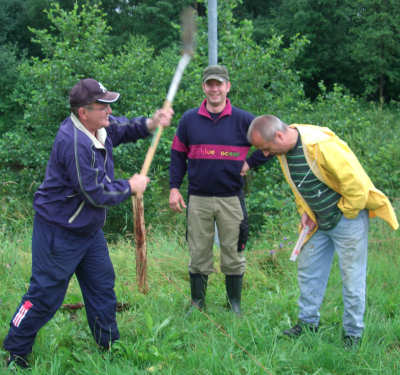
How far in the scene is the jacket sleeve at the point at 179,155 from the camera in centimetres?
390

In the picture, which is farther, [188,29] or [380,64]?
[380,64]

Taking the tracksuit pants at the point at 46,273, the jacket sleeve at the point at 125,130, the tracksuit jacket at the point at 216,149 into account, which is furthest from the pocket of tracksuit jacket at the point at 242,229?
the tracksuit pants at the point at 46,273

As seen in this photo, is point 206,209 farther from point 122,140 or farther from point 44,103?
point 44,103

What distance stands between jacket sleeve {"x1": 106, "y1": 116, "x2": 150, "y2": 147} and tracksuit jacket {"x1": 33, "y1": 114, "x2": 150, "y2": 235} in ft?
0.59

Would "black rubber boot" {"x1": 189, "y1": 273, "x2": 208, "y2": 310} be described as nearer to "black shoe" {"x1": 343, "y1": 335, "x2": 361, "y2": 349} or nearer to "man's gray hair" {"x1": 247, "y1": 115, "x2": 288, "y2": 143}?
"black shoe" {"x1": 343, "y1": 335, "x2": 361, "y2": 349}

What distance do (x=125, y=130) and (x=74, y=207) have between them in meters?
0.74

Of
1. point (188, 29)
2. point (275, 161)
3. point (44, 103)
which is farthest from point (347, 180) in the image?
point (44, 103)

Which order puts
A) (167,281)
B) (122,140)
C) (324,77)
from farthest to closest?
(324,77) → (167,281) → (122,140)

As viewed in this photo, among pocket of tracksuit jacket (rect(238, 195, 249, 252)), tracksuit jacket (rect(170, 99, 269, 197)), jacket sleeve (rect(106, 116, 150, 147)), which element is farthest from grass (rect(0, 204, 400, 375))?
jacket sleeve (rect(106, 116, 150, 147))

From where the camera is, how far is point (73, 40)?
910 cm

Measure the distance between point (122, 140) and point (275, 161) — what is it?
5349mm

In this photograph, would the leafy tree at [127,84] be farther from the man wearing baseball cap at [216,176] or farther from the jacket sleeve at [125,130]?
the jacket sleeve at [125,130]

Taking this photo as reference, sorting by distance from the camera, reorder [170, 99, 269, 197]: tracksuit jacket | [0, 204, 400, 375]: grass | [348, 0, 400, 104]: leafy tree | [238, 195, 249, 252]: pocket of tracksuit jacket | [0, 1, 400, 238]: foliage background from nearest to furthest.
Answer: [0, 204, 400, 375]: grass
[170, 99, 269, 197]: tracksuit jacket
[238, 195, 249, 252]: pocket of tracksuit jacket
[0, 1, 400, 238]: foliage background
[348, 0, 400, 104]: leafy tree

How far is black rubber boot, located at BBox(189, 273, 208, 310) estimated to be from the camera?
3996 millimetres
